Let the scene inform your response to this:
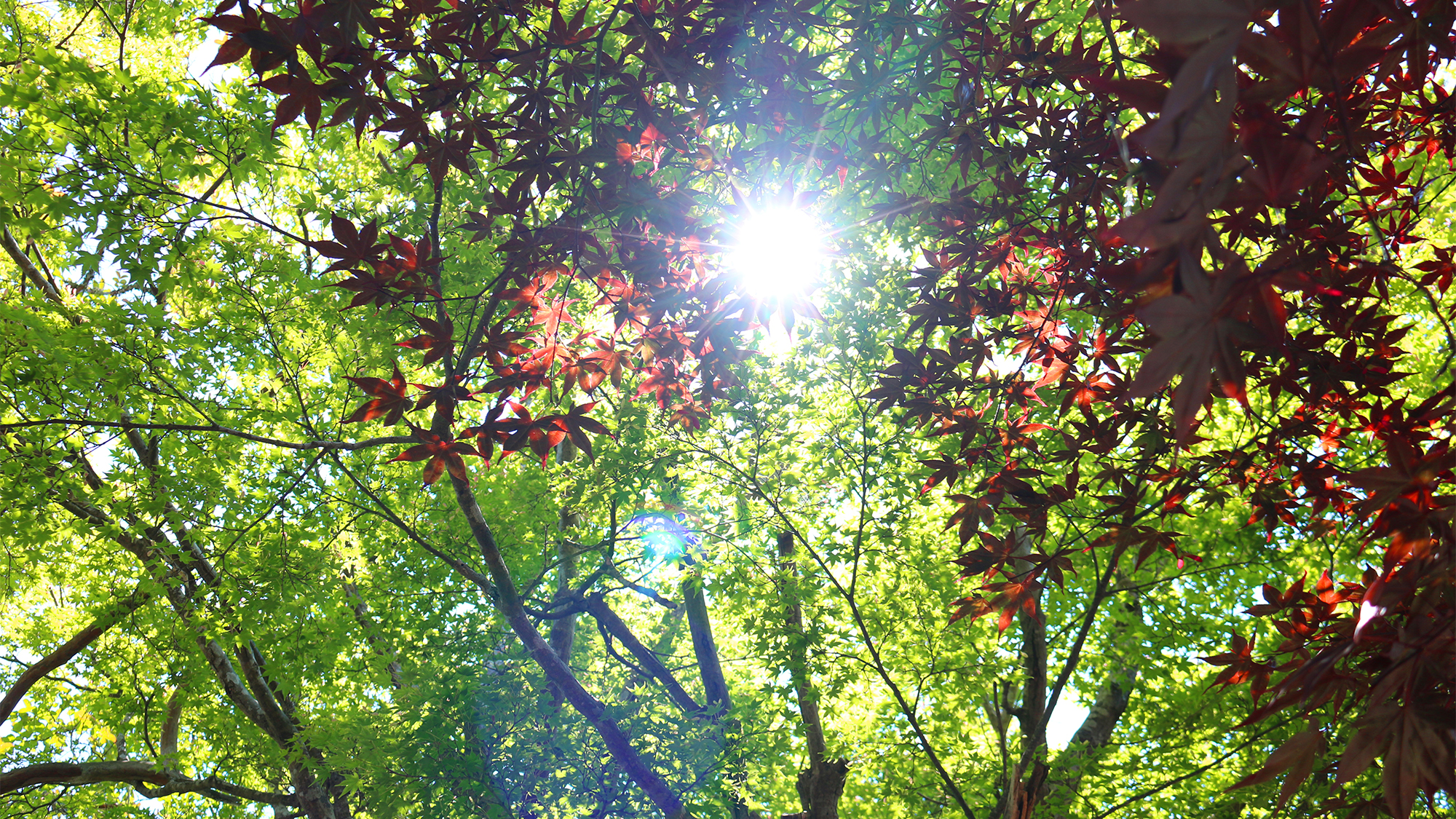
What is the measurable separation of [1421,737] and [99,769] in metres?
10.5

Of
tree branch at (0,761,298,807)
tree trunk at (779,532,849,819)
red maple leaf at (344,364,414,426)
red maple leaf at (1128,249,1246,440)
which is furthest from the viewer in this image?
tree branch at (0,761,298,807)

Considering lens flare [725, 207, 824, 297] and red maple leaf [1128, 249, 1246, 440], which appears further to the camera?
lens flare [725, 207, 824, 297]

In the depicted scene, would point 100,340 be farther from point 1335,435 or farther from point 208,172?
point 1335,435

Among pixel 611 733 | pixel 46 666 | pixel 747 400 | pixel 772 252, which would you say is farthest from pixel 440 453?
pixel 46 666

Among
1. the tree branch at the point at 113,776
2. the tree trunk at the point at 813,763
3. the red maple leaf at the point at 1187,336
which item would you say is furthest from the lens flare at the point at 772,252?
the tree branch at the point at 113,776

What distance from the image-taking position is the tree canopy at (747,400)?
140cm

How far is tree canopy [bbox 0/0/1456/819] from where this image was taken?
4.60 ft

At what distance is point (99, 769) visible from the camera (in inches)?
299

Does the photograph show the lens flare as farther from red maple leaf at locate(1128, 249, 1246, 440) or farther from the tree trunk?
the tree trunk

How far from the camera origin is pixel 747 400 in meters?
5.70

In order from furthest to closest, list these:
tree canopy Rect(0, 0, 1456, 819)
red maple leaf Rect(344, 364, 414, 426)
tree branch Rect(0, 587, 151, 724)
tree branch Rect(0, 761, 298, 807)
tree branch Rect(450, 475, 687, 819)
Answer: tree branch Rect(0, 587, 151, 724)
tree branch Rect(0, 761, 298, 807)
tree branch Rect(450, 475, 687, 819)
red maple leaf Rect(344, 364, 414, 426)
tree canopy Rect(0, 0, 1456, 819)

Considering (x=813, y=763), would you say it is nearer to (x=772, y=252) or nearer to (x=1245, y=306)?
(x=772, y=252)

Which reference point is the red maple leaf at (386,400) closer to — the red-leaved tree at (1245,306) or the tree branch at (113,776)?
the red-leaved tree at (1245,306)

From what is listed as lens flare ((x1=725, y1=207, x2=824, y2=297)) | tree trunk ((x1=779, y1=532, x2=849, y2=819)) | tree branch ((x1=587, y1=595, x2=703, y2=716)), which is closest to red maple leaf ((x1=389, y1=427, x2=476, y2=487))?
lens flare ((x1=725, y1=207, x2=824, y2=297))
